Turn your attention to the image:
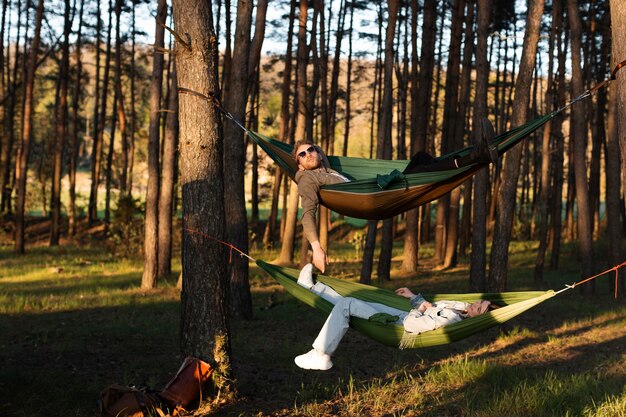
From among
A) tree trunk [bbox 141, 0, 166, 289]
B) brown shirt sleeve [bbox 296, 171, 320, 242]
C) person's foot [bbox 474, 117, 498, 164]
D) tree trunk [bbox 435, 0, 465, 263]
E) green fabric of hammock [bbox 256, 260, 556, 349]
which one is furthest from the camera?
tree trunk [bbox 435, 0, 465, 263]

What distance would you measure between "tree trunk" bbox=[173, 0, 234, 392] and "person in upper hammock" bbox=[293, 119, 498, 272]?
2.26ft

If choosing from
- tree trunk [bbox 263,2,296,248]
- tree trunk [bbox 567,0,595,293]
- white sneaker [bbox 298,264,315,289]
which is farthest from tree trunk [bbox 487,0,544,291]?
tree trunk [bbox 263,2,296,248]

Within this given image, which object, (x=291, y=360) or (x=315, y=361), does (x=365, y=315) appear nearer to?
(x=315, y=361)

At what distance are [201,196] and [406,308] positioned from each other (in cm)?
173

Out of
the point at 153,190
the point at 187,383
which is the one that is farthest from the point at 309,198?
the point at 153,190

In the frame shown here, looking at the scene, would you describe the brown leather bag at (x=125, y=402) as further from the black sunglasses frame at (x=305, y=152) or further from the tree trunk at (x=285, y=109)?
the tree trunk at (x=285, y=109)

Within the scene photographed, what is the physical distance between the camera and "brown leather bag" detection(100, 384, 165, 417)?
460 centimetres

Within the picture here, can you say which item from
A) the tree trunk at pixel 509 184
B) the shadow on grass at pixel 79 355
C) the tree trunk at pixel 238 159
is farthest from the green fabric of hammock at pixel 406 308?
the tree trunk at pixel 509 184

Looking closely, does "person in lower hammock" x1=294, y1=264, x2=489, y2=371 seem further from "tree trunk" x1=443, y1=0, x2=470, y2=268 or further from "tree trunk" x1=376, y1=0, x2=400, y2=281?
"tree trunk" x1=443, y1=0, x2=470, y2=268

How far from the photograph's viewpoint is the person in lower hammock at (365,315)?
4551 millimetres

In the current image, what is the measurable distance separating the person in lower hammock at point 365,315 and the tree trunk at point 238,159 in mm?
3277

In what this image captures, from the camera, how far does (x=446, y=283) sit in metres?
12.1

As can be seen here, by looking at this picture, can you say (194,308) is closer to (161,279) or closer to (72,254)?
(161,279)

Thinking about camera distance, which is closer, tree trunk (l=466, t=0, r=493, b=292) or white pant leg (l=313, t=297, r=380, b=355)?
white pant leg (l=313, t=297, r=380, b=355)
